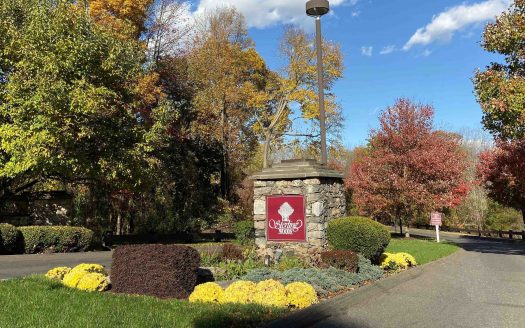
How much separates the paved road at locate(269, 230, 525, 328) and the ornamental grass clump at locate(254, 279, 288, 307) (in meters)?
0.42

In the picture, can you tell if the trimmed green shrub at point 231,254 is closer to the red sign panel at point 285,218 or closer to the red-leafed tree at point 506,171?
the red sign panel at point 285,218

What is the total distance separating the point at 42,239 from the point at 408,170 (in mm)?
20641

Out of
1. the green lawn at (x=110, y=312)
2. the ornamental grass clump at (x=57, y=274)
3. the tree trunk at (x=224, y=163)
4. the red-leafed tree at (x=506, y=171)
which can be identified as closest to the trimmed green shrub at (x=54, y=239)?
the ornamental grass clump at (x=57, y=274)

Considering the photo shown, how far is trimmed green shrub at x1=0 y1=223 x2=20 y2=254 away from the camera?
14.2 m

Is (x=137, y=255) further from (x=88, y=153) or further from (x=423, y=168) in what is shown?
(x=423, y=168)

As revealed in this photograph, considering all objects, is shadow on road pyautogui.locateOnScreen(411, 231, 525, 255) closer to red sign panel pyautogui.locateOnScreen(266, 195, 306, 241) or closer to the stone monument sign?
the stone monument sign

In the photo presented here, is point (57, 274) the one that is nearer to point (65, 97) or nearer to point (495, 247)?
point (65, 97)

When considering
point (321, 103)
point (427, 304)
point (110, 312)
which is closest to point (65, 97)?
point (321, 103)

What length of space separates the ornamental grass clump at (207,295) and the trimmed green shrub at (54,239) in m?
10.6

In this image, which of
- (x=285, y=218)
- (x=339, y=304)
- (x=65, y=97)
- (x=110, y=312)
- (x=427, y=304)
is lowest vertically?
(x=427, y=304)

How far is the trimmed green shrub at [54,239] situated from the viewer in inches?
596

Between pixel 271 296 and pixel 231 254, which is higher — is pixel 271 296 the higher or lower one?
the lower one

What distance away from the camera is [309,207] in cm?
1127

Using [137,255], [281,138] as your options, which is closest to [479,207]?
[281,138]
